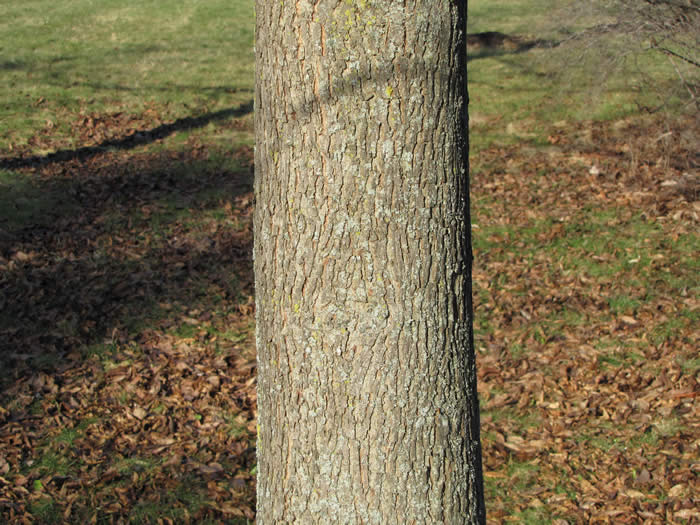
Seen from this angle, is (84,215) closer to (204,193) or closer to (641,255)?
(204,193)

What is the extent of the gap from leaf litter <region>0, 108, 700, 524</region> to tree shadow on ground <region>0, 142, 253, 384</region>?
29 millimetres

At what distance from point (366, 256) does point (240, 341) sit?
4.27 meters

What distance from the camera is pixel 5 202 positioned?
29.0ft

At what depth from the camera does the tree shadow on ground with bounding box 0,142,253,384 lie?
631 cm

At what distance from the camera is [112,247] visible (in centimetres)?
787

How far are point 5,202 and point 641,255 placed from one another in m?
8.04

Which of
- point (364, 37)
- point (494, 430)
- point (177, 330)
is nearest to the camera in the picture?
point (364, 37)

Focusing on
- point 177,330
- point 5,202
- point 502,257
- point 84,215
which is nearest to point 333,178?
point 177,330

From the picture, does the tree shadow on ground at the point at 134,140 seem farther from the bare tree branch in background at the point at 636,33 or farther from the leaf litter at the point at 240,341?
the bare tree branch in background at the point at 636,33

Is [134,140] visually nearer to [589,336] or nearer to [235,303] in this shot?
[235,303]

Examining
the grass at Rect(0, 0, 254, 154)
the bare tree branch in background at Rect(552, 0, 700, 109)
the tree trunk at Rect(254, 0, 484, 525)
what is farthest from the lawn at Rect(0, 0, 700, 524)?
the tree trunk at Rect(254, 0, 484, 525)

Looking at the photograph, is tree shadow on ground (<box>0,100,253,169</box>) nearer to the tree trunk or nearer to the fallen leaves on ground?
the fallen leaves on ground

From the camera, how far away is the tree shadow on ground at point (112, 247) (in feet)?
20.7

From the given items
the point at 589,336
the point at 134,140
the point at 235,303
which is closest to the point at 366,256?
the point at 589,336
